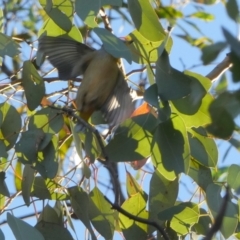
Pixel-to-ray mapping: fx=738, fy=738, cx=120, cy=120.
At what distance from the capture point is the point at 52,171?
1472 millimetres

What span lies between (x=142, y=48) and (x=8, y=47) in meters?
0.30

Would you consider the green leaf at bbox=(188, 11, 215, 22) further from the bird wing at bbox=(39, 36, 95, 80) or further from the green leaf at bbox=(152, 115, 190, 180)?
the green leaf at bbox=(152, 115, 190, 180)

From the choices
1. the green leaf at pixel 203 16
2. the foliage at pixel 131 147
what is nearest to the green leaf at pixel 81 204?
the foliage at pixel 131 147

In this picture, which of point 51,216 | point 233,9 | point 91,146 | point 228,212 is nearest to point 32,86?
point 91,146

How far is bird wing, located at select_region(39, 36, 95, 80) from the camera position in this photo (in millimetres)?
1647

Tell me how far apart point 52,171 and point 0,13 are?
427 millimetres

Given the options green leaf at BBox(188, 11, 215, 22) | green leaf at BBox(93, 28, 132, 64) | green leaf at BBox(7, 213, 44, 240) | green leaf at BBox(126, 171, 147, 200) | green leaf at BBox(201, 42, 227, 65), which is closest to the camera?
green leaf at BBox(201, 42, 227, 65)

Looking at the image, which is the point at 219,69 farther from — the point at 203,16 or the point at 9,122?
the point at 203,16

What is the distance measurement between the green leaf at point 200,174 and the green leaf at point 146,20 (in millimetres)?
298

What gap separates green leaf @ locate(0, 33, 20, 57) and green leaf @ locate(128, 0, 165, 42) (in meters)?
0.27

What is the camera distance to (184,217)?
1.49 meters

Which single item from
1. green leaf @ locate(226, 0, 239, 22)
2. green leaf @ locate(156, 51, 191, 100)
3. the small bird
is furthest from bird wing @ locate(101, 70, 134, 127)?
green leaf @ locate(226, 0, 239, 22)

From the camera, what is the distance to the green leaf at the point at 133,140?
142 centimetres

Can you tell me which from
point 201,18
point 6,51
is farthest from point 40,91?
point 201,18
